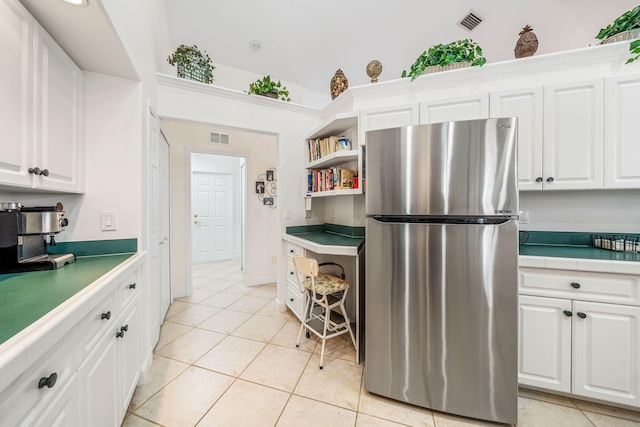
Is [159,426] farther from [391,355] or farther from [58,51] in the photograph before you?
[58,51]

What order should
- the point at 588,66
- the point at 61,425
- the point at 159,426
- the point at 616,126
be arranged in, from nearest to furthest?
1. the point at 61,425
2. the point at 159,426
3. the point at 616,126
4. the point at 588,66

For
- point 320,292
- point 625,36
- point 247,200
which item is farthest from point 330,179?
point 625,36

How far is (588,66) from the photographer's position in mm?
1732

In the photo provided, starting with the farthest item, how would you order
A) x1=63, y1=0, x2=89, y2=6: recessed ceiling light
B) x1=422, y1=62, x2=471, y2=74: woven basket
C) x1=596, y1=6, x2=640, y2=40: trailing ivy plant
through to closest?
x1=422, y1=62, x2=471, y2=74: woven basket → x1=596, y1=6, x2=640, y2=40: trailing ivy plant → x1=63, y1=0, x2=89, y2=6: recessed ceiling light

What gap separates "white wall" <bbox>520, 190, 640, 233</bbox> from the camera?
5.64ft

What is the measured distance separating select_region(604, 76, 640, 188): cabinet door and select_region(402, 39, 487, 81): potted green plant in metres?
0.87

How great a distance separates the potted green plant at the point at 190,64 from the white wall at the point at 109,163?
880 mm

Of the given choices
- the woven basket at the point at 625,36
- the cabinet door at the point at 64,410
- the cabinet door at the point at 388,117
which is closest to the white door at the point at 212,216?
the cabinet door at the point at 388,117

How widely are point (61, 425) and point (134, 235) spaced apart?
43.7 inches

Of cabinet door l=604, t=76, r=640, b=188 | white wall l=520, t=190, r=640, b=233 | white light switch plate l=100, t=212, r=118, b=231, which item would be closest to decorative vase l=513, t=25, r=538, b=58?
cabinet door l=604, t=76, r=640, b=188

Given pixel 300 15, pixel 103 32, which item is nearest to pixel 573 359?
pixel 103 32

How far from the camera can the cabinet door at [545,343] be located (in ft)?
4.58

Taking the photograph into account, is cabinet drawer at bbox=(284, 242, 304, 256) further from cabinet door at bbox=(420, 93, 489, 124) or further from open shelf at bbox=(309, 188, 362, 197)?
cabinet door at bbox=(420, 93, 489, 124)

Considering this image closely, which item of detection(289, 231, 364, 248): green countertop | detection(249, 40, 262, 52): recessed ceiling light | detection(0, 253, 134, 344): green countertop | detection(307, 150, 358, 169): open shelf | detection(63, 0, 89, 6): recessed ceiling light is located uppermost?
detection(249, 40, 262, 52): recessed ceiling light
